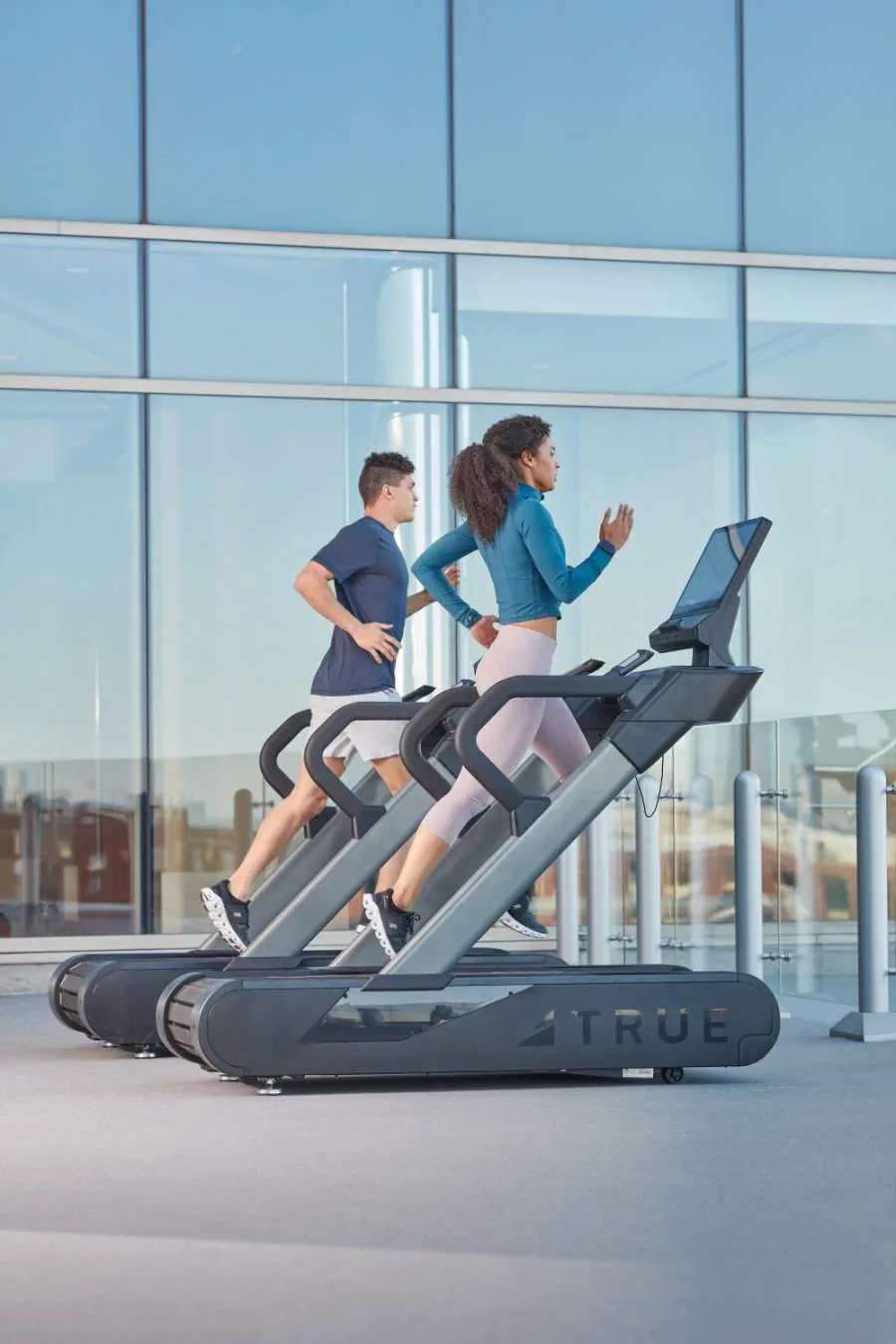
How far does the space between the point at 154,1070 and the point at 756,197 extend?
6.26 m

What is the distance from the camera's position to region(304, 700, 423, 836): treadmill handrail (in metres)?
5.85

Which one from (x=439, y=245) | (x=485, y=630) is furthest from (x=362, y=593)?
(x=439, y=245)

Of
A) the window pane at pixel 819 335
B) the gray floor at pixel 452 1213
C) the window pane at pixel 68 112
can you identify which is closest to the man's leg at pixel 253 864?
the gray floor at pixel 452 1213

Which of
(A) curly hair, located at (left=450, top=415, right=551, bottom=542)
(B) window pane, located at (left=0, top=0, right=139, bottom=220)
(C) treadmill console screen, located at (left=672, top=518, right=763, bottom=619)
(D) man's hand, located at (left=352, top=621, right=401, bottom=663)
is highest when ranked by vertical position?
(B) window pane, located at (left=0, top=0, right=139, bottom=220)

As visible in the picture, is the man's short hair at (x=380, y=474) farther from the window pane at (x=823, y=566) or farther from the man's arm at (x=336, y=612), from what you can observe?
the window pane at (x=823, y=566)

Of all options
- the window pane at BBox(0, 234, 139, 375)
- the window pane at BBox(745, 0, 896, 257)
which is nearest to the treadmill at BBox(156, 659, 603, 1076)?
the window pane at BBox(0, 234, 139, 375)

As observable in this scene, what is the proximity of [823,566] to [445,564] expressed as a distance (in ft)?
15.1

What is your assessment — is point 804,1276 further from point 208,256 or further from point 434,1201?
point 208,256

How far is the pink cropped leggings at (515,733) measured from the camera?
5570 millimetres

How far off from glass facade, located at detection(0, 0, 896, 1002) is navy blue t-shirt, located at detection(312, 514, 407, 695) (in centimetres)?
263

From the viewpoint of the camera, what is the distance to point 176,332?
986cm

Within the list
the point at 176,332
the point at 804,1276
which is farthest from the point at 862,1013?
the point at 176,332

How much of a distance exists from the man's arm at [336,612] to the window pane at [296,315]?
3.76 m

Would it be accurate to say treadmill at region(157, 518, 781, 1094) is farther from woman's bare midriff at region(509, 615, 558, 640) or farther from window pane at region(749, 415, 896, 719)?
window pane at region(749, 415, 896, 719)
